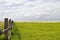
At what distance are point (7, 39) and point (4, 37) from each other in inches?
8.5

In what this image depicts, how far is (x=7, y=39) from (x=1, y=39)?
317 mm

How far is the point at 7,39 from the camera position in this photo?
877 cm

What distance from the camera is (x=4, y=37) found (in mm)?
8922

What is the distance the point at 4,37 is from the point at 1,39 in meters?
0.16

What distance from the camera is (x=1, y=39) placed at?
8938 millimetres
